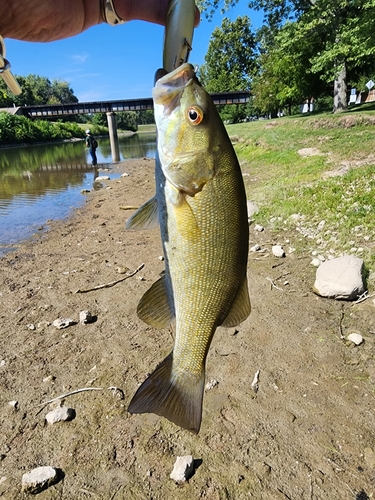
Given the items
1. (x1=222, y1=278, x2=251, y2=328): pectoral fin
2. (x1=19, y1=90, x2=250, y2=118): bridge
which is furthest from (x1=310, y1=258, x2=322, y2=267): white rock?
(x1=19, y1=90, x2=250, y2=118): bridge

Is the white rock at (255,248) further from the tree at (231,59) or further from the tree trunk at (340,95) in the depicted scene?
the tree at (231,59)

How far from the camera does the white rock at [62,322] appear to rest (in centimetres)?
554

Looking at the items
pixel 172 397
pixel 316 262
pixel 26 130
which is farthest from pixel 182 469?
pixel 26 130

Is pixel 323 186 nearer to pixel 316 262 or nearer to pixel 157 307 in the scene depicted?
pixel 316 262

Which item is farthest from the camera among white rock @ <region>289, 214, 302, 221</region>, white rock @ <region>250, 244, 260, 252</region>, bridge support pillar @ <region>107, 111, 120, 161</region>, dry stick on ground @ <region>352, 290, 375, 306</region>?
bridge support pillar @ <region>107, 111, 120, 161</region>

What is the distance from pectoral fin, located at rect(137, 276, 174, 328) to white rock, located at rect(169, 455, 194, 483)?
1739mm

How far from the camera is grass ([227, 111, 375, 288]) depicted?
22.4 feet

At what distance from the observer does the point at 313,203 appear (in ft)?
27.1

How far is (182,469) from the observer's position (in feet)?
10.4

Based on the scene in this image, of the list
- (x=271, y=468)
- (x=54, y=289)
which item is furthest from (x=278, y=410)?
(x=54, y=289)

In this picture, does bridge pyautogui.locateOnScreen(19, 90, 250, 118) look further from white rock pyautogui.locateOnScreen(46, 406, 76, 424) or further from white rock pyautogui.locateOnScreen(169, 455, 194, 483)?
white rock pyautogui.locateOnScreen(169, 455, 194, 483)

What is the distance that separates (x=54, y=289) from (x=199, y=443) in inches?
178

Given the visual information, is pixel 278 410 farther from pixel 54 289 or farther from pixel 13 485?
pixel 54 289

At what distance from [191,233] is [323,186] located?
784 cm
